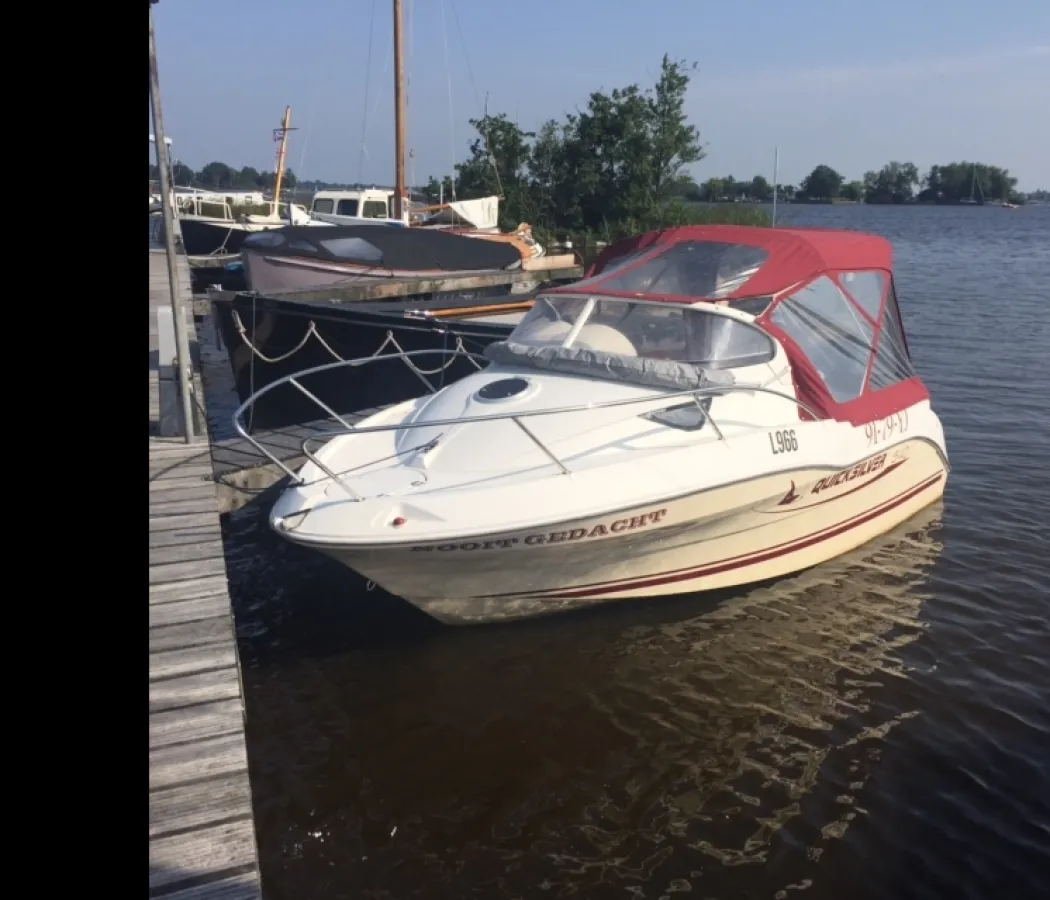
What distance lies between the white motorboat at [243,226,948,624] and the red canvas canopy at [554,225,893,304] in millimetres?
21

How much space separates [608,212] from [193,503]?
67.8 feet

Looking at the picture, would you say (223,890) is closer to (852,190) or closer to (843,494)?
(843,494)

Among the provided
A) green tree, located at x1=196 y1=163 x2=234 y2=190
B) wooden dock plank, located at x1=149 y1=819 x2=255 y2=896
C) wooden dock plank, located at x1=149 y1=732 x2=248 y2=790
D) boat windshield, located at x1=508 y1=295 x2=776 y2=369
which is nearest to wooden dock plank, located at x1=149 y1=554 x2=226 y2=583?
wooden dock plank, located at x1=149 y1=732 x2=248 y2=790

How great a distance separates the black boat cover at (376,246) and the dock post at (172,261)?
9.09m

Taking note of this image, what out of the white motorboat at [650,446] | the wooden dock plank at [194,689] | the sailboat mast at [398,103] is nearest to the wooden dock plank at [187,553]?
the white motorboat at [650,446]

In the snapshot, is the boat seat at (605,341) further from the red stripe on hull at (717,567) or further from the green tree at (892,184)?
the green tree at (892,184)

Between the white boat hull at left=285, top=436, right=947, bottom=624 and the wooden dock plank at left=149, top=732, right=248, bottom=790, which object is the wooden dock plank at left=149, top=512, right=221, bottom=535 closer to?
the white boat hull at left=285, top=436, right=947, bottom=624

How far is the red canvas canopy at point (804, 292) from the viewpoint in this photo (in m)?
7.00

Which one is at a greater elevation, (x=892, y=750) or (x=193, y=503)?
(x=193, y=503)

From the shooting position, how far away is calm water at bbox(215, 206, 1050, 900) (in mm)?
4414

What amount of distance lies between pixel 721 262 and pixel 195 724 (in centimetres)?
520

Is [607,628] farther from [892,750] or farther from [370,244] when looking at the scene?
[370,244]
